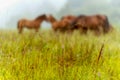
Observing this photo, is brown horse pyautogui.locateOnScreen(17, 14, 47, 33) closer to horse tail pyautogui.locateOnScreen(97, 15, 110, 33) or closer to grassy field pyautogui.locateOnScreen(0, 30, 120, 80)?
horse tail pyautogui.locateOnScreen(97, 15, 110, 33)

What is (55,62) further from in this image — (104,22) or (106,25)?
(106,25)

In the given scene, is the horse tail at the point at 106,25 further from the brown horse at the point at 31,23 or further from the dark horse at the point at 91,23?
the brown horse at the point at 31,23

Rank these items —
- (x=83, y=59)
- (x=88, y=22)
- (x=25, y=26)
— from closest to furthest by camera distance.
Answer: (x=83, y=59)
(x=88, y=22)
(x=25, y=26)

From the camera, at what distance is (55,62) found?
624cm

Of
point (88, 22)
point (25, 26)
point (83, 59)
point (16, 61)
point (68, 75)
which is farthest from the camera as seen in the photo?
point (25, 26)

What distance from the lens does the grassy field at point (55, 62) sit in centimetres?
561

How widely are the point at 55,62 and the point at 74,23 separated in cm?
1025

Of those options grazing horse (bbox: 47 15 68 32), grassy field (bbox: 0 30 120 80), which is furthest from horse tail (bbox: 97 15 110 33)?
grassy field (bbox: 0 30 120 80)

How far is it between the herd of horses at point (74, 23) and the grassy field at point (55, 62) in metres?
8.50

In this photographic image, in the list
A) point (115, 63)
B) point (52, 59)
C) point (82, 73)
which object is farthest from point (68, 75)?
point (115, 63)

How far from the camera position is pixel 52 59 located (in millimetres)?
6332

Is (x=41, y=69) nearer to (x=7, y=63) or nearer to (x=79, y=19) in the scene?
(x=7, y=63)

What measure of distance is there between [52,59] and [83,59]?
1.75ft

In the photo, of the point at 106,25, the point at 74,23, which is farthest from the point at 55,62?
the point at 106,25
